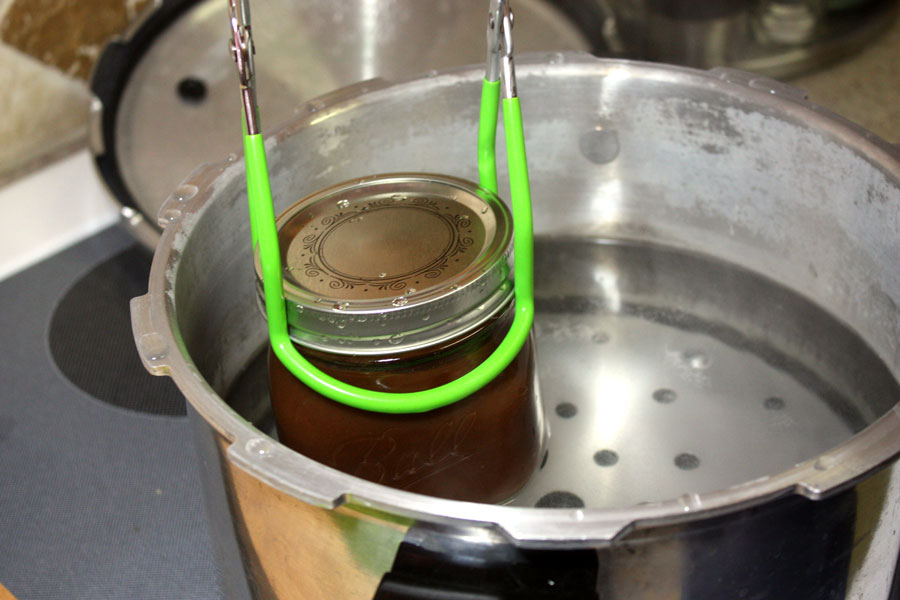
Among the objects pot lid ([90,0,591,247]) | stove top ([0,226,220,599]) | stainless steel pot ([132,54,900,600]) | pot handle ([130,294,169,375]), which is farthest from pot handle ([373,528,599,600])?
pot lid ([90,0,591,247])

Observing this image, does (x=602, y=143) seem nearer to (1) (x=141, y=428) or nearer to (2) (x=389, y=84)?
(2) (x=389, y=84)

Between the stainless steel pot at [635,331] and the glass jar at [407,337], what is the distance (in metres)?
0.03

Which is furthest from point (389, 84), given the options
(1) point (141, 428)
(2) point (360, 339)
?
(1) point (141, 428)

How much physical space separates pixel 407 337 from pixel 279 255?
6 cm

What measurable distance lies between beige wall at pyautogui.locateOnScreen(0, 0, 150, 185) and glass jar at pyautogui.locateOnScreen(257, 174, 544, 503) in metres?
0.49

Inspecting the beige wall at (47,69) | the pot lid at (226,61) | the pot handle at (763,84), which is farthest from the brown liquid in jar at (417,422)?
the beige wall at (47,69)

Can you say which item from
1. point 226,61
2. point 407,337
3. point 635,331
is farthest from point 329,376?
point 226,61

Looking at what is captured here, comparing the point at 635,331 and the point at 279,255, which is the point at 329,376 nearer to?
the point at 279,255

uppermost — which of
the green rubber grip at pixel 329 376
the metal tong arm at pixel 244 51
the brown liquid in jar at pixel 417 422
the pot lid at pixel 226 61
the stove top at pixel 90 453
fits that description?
the metal tong arm at pixel 244 51

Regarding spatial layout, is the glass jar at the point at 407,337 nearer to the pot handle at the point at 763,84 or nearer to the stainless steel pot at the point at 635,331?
the stainless steel pot at the point at 635,331

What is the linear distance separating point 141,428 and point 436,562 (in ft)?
1.26

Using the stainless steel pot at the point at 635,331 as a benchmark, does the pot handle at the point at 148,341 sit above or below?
above

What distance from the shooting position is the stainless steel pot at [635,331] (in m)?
0.33

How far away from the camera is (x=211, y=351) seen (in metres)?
0.49
